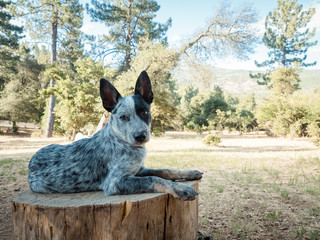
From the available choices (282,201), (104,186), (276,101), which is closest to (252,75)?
(276,101)

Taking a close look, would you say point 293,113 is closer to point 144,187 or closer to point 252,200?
point 252,200

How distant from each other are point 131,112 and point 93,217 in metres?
1.16

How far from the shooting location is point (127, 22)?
25500 mm

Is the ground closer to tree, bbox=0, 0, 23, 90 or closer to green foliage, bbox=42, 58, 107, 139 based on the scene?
green foliage, bbox=42, 58, 107, 139

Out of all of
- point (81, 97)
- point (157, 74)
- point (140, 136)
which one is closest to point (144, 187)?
point (140, 136)

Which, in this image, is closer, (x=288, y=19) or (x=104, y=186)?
(x=104, y=186)

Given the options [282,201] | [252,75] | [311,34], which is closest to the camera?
[282,201]

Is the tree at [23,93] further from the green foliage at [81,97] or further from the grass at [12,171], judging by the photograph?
the grass at [12,171]

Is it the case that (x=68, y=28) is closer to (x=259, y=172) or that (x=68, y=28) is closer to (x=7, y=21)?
(x=7, y=21)

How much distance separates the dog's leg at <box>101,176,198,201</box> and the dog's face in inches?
16.0

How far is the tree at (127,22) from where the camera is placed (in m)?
24.2

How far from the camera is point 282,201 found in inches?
193

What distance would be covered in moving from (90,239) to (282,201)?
4.50 m

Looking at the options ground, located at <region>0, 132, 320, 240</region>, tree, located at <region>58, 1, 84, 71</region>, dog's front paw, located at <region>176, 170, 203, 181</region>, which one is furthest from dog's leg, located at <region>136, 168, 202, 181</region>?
tree, located at <region>58, 1, 84, 71</region>
